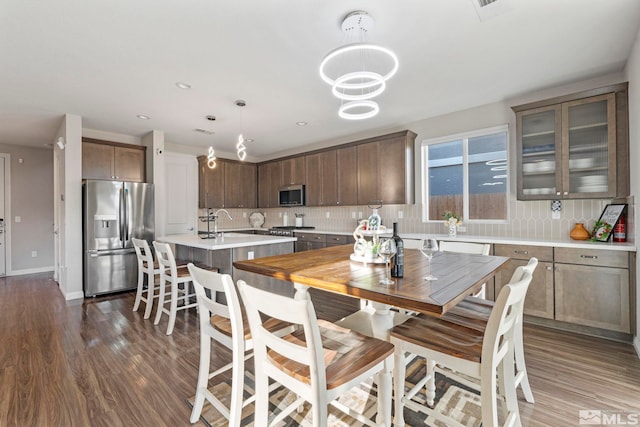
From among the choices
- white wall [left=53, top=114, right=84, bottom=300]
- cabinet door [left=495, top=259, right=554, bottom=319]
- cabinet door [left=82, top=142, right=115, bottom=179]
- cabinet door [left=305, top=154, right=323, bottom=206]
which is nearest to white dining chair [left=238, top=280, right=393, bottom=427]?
cabinet door [left=495, top=259, right=554, bottom=319]

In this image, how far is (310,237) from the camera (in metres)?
5.36

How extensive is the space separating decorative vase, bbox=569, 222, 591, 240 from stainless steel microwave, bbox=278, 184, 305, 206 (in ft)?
13.5

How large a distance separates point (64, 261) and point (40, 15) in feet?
11.7

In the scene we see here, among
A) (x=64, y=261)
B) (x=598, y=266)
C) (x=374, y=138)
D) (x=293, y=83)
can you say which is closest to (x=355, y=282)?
(x=293, y=83)

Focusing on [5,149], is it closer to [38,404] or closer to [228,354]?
[38,404]

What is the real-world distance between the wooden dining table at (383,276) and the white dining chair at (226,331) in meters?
0.32

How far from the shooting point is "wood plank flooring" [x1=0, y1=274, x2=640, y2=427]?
5.89 ft

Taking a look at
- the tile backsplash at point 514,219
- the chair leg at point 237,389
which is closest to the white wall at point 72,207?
the tile backsplash at point 514,219

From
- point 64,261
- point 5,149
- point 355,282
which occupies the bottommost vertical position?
point 64,261

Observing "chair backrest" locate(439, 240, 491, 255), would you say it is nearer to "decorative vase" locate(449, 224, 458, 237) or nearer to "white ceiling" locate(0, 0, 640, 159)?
"decorative vase" locate(449, 224, 458, 237)

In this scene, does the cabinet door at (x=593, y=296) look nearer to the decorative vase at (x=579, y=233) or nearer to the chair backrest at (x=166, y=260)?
the decorative vase at (x=579, y=233)

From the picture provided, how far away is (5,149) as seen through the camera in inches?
226

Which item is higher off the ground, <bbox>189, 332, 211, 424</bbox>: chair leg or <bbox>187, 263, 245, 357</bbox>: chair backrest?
<bbox>187, 263, 245, 357</bbox>: chair backrest

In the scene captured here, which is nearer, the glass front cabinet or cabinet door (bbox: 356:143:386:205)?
the glass front cabinet
